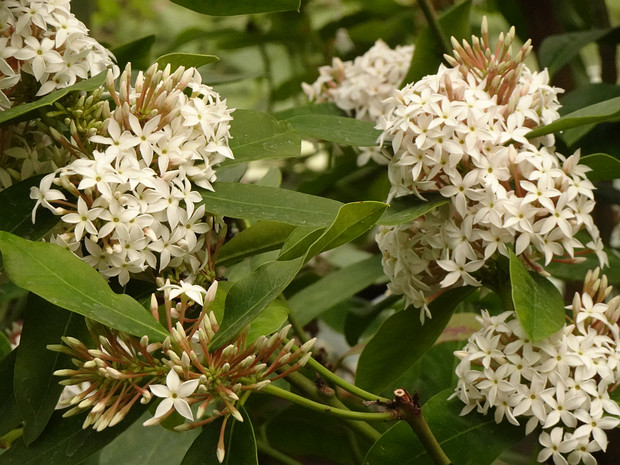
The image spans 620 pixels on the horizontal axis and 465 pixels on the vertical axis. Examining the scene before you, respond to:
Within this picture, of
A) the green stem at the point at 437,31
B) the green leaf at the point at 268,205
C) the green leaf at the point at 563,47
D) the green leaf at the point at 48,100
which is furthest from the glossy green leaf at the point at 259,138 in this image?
the green leaf at the point at 563,47

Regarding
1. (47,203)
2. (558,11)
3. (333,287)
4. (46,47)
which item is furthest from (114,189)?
(558,11)

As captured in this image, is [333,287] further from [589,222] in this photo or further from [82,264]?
[82,264]

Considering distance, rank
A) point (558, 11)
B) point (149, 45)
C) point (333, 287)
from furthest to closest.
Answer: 1. point (558, 11)
2. point (333, 287)
3. point (149, 45)

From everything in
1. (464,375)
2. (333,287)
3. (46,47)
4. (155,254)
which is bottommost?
(333,287)

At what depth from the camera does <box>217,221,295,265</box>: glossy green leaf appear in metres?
0.86

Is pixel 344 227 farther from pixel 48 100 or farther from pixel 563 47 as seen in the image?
pixel 563 47

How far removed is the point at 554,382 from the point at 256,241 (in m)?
0.33

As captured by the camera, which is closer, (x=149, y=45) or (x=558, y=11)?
(x=149, y=45)

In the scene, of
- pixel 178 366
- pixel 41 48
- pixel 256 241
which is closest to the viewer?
pixel 178 366

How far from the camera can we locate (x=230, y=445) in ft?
2.37

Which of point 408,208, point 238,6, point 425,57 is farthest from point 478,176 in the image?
point 425,57

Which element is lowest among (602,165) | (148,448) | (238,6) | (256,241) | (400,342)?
(148,448)

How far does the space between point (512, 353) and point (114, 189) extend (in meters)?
0.41

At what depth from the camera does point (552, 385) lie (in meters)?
0.78
